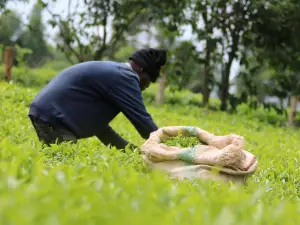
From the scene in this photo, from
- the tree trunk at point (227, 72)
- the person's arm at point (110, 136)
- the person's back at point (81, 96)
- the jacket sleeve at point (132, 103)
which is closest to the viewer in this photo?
the jacket sleeve at point (132, 103)

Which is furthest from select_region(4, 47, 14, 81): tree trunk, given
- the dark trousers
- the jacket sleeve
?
the jacket sleeve

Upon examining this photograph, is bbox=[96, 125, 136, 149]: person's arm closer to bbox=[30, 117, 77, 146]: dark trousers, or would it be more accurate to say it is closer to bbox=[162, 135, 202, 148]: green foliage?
bbox=[30, 117, 77, 146]: dark trousers

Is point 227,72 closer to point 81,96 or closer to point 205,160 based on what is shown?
point 81,96

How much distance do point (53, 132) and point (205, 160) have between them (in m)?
1.37

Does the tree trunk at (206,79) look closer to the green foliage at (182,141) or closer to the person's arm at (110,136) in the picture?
the person's arm at (110,136)

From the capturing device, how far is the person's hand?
3316mm

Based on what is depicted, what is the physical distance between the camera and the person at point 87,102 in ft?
12.6

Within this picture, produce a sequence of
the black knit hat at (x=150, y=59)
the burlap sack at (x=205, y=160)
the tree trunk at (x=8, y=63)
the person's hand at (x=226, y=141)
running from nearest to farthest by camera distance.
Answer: the burlap sack at (x=205, y=160) < the person's hand at (x=226, y=141) < the black knit hat at (x=150, y=59) < the tree trunk at (x=8, y=63)

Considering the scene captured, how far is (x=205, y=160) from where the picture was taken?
10.4 ft

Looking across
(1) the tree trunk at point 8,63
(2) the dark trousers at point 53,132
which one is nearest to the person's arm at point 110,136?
(2) the dark trousers at point 53,132

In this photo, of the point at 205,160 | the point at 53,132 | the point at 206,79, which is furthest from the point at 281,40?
the point at 205,160

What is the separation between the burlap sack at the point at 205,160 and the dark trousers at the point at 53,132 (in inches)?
32.9

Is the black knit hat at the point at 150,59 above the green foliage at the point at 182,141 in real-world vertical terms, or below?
above

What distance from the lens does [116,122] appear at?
834 centimetres
